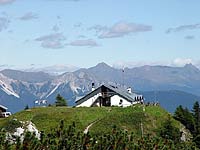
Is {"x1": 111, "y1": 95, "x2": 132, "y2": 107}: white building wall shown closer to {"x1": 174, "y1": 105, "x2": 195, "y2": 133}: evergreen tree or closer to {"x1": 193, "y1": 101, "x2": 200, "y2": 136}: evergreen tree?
{"x1": 174, "y1": 105, "x2": 195, "y2": 133}: evergreen tree

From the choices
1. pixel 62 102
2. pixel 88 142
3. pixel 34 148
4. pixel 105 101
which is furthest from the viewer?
pixel 62 102

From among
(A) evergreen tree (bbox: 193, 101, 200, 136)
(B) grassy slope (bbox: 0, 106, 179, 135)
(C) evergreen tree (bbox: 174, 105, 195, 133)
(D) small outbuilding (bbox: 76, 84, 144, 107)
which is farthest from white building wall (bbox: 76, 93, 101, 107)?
(A) evergreen tree (bbox: 193, 101, 200, 136)

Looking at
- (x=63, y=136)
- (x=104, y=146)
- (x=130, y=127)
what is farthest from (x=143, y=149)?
(x=130, y=127)

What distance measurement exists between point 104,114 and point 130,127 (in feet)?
17.7

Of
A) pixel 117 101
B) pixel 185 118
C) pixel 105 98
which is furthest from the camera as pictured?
pixel 105 98

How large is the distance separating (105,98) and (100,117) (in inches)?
482

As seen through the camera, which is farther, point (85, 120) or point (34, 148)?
point (85, 120)

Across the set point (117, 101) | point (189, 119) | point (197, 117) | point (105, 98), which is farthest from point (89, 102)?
point (189, 119)

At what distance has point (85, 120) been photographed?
68625mm

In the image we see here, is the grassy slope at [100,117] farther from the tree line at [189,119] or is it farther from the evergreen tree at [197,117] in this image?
the evergreen tree at [197,117]

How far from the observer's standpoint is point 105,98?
8200 centimetres

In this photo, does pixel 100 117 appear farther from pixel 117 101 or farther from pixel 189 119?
pixel 189 119

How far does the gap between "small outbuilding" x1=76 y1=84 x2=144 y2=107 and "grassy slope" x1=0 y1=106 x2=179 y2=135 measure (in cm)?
708

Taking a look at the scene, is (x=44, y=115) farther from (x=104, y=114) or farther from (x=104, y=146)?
(x=104, y=146)
